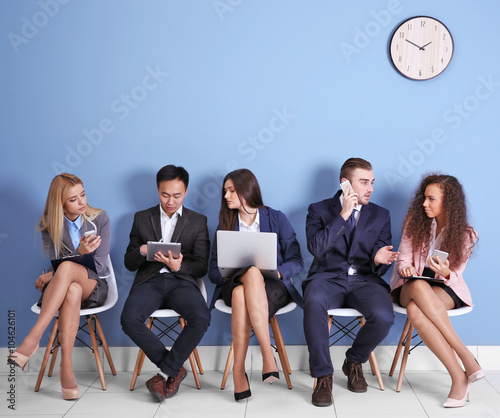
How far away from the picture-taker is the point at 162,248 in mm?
3021

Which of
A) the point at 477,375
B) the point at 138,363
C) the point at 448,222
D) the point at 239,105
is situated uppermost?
the point at 239,105

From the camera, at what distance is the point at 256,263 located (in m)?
2.95

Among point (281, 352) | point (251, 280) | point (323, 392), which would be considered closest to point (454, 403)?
point (323, 392)

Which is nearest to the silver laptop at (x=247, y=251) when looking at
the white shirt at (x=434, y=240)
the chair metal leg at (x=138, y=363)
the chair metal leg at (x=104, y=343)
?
the chair metal leg at (x=138, y=363)

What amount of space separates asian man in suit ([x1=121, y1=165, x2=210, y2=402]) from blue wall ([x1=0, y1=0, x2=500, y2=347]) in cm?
25

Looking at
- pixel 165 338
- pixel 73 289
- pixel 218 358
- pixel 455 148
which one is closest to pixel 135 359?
pixel 165 338

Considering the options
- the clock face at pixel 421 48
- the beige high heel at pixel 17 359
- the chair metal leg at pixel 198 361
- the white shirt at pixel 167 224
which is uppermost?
the clock face at pixel 421 48

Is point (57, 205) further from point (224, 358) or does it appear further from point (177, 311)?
point (224, 358)

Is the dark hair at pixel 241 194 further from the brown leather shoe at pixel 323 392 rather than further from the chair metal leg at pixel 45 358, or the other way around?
the chair metal leg at pixel 45 358

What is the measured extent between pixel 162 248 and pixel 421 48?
6.46ft

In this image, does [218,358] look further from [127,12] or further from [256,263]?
[127,12]

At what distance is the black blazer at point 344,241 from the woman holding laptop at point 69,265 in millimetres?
1209

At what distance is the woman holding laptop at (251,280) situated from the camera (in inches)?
113

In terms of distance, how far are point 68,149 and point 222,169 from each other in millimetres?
969
